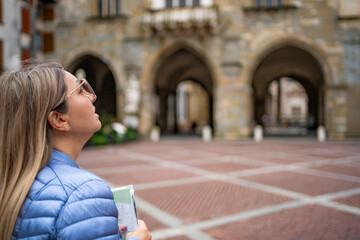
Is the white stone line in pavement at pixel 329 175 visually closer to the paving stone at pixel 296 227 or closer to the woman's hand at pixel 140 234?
the paving stone at pixel 296 227

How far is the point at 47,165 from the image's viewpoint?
1.00 meters

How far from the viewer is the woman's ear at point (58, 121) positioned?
1.01 m

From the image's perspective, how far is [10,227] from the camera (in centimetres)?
93

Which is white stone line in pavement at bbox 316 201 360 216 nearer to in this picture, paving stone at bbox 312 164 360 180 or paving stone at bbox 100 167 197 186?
paving stone at bbox 312 164 360 180

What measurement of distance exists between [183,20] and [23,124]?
15.2 metres

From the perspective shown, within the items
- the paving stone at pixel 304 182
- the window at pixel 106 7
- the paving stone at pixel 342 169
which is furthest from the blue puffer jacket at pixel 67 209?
the window at pixel 106 7

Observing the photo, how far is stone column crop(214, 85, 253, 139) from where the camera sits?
15680 mm

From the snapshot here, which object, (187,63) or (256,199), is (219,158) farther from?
(187,63)

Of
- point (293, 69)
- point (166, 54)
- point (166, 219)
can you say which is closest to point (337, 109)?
point (293, 69)

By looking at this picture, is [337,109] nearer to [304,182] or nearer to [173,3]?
[173,3]

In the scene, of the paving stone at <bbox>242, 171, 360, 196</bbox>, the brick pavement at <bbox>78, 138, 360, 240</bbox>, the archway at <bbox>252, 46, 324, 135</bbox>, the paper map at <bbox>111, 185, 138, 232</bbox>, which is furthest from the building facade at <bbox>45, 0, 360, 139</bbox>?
the paper map at <bbox>111, 185, 138, 232</bbox>

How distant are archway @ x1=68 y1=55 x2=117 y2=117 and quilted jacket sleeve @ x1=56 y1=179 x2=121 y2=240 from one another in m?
19.4

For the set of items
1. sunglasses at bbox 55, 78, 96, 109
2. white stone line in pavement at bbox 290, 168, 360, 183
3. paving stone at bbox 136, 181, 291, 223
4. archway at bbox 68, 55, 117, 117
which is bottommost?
white stone line in pavement at bbox 290, 168, 360, 183

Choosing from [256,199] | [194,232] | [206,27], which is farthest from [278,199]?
[206,27]
